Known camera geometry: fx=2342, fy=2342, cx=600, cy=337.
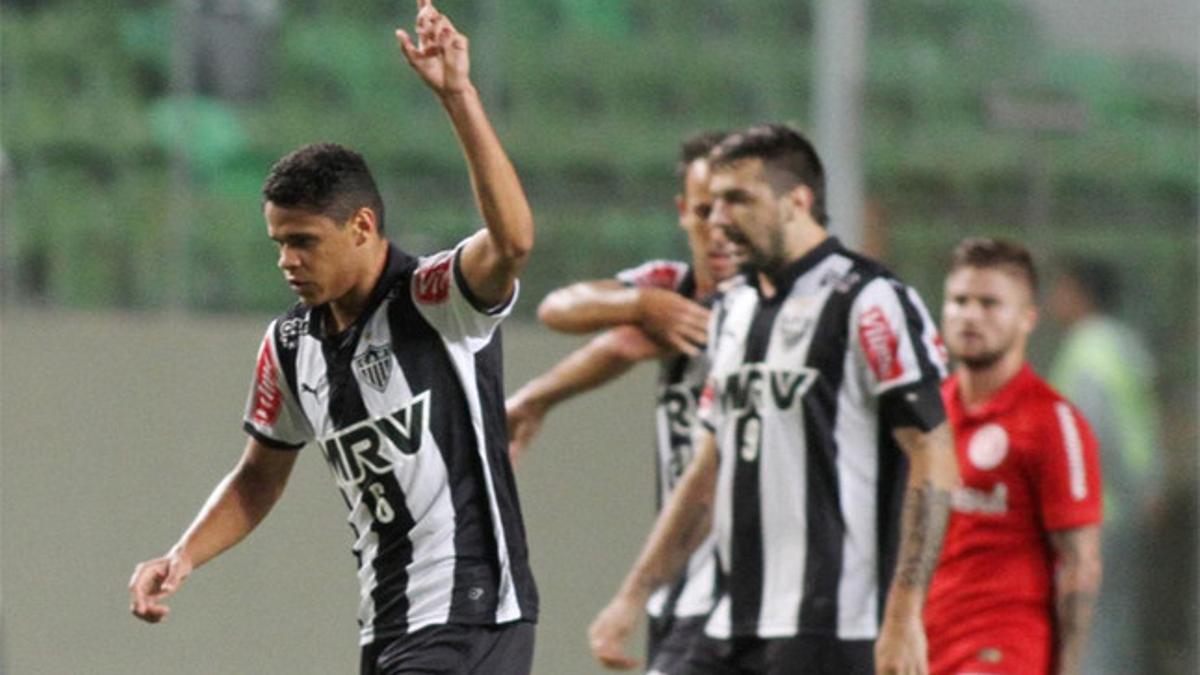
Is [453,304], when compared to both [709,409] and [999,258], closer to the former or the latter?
[709,409]

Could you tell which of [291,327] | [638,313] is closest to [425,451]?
[291,327]

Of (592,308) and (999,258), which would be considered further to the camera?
(592,308)

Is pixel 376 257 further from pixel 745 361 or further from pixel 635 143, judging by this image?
pixel 635 143

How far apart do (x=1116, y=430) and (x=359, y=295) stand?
599 cm

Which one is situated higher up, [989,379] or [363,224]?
[363,224]

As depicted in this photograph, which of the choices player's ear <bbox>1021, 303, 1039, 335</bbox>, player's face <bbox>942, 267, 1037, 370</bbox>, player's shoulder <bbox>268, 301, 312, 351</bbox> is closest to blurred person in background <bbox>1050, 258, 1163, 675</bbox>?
player's ear <bbox>1021, 303, 1039, 335</bbox>

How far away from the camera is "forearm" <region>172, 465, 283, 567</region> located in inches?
185

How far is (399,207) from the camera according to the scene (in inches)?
322

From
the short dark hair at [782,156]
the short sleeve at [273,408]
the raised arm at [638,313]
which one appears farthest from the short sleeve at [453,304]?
the raised arm at [638,313]

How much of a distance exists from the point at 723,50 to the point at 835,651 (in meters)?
4.51

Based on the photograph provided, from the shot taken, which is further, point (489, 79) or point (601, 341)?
point (489, 79)

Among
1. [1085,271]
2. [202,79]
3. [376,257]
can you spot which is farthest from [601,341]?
[1085,271]

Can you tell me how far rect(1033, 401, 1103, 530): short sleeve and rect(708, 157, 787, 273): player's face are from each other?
906mm

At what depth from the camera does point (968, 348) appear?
5.98 m
